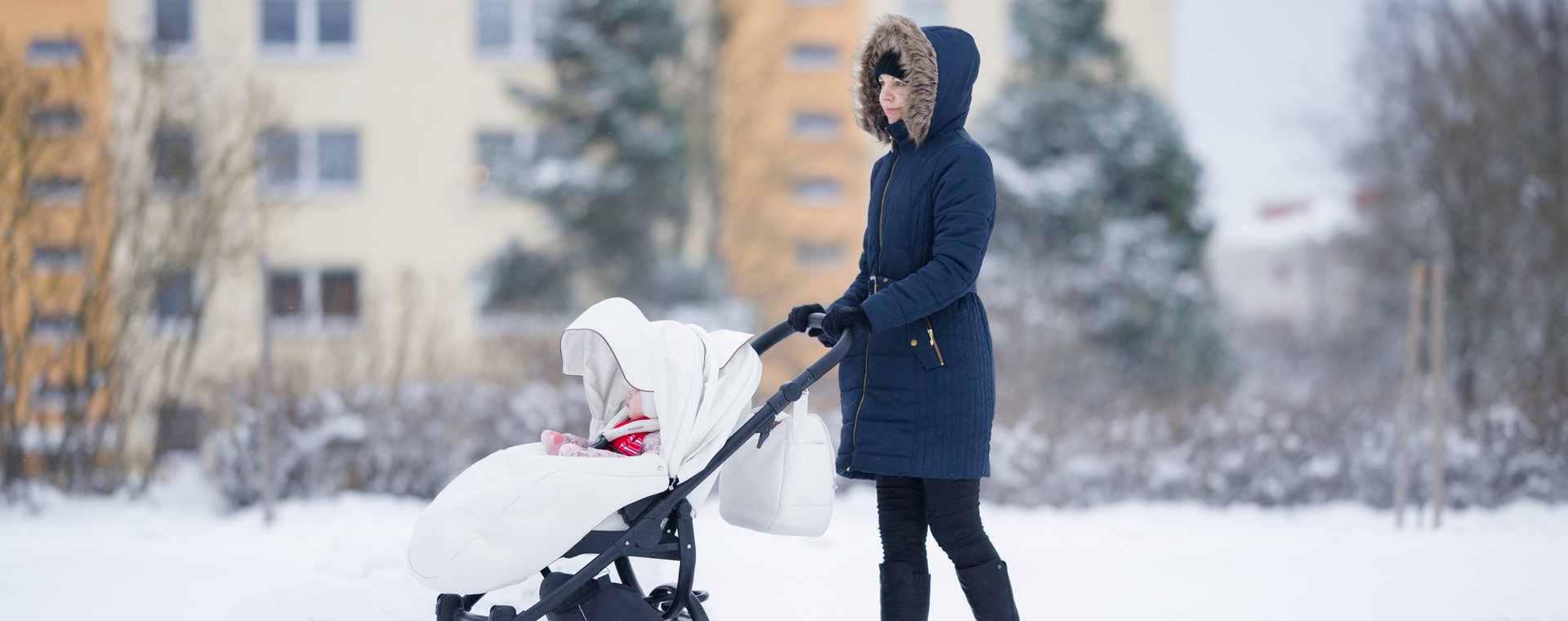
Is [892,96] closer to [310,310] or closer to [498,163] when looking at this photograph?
[310,310]

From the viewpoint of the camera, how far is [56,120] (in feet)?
21.7

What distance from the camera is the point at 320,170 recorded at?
20.6 metres

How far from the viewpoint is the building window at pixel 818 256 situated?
888 inches

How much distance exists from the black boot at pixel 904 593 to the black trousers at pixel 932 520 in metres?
0.02

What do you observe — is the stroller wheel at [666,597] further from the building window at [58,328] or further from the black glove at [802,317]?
the building window at [58,328]

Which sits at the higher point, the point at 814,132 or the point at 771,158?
the point at 814,132

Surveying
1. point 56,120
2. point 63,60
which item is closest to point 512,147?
point 63,60

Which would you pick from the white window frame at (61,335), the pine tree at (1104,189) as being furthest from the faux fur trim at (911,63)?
the pine tree at (1104,189)

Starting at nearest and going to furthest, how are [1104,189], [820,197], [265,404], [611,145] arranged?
[265,404] < [1104,189] < [611,145] < [820,197]

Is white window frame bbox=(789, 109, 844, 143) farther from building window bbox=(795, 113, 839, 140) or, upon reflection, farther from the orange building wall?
the orange building wall

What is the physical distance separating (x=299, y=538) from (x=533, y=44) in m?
16.3

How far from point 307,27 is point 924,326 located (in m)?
20.1

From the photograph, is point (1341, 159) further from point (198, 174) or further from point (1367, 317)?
point (198, 174)

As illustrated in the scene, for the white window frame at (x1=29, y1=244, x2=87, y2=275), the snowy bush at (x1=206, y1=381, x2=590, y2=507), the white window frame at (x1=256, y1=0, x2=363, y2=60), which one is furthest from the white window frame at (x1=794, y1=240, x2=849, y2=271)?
the white window frame at (x1=29, y1=244, x2=87, y2=275)
